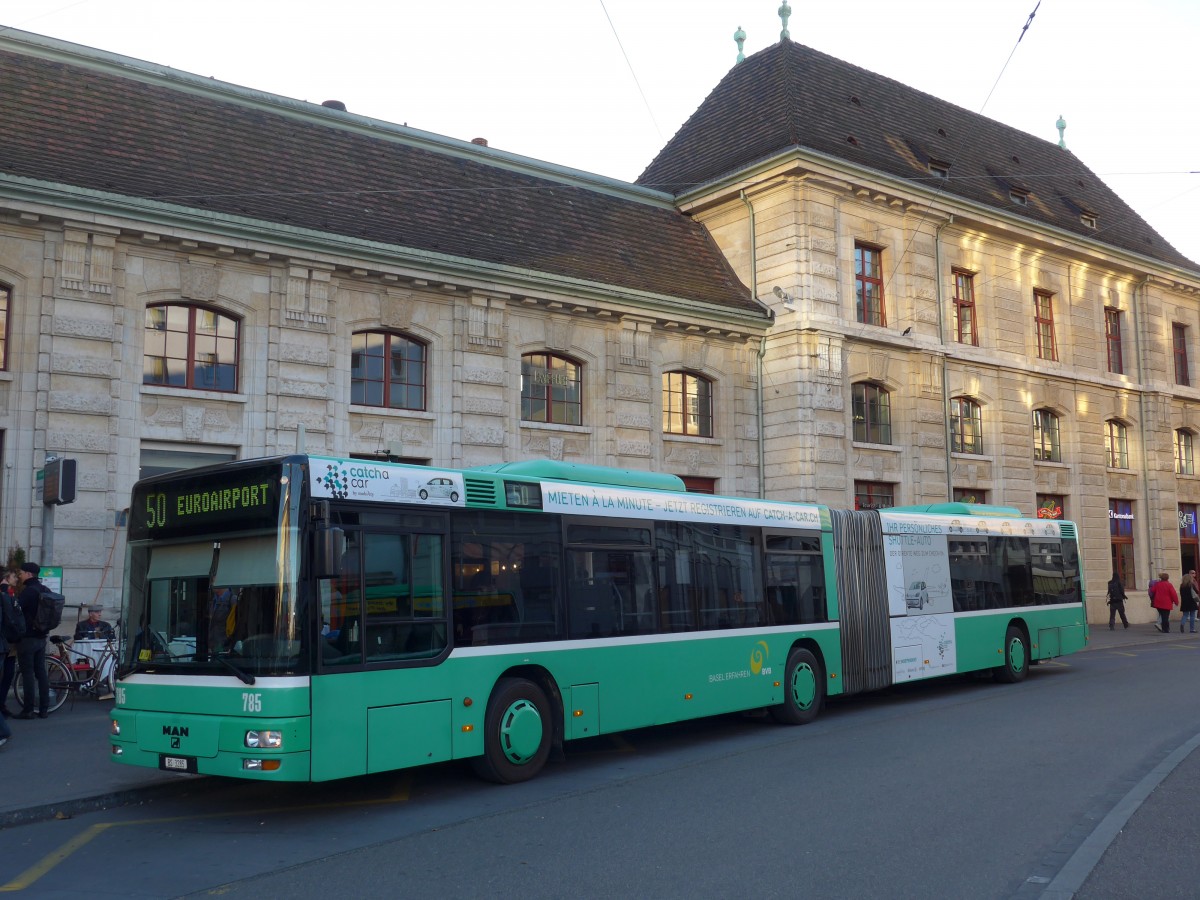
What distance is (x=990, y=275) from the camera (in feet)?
98.0

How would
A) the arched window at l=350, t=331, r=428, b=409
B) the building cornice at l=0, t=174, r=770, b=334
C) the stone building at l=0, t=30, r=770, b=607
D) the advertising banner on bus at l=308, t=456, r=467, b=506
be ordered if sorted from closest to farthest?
the advertising banner on bus at l=308, t=456, r=467, b=506 → the building cornice at l=0, t=174, r=770, b=334 → the stone building at l=0, t=30, r=770, b=607 → the arched window at l=350, t=331, r=428, b=409

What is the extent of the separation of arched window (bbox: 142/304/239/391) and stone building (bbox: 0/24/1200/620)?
50 millimetres

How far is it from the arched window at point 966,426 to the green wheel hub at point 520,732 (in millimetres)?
20614

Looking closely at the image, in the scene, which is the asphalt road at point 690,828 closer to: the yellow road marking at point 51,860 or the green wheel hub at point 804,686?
the yellow road marking at point 51,860

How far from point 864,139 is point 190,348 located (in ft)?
58.1

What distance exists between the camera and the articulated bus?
8367 millimetres

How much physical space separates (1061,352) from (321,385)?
2228cm

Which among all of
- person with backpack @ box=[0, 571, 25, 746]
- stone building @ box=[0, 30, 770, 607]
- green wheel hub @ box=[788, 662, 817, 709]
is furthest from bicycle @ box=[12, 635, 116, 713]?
green wheel hub @ box=[788, 662, 817, 709]

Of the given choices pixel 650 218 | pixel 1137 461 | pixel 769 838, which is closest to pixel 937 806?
pixel 769 838

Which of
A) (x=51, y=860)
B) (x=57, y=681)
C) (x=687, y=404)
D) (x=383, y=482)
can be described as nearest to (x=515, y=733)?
(x=383, y=482)

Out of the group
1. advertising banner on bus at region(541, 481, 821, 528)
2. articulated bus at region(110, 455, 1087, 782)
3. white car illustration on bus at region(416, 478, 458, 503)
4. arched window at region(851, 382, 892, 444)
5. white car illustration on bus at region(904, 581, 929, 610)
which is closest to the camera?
articulated bus at region(110, 455, 1087, 782)

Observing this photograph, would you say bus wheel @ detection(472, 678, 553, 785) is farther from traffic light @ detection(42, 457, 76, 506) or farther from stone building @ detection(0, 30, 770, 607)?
stone building @ detection(0, 30, 770, 607)

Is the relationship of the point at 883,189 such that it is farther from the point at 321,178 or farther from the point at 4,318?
the point at 4,318

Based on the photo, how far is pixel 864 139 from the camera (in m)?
28.2
